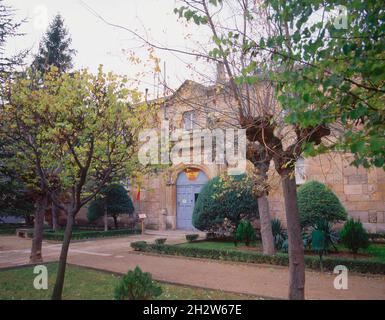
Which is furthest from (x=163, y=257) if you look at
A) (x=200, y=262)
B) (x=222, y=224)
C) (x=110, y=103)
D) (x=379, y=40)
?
(x=379, y=40)

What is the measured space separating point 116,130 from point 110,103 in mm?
541

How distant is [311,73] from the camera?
4043mm

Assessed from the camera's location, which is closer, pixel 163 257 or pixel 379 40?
pixel 379 40

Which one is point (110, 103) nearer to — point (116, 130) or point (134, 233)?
point (116, 130)

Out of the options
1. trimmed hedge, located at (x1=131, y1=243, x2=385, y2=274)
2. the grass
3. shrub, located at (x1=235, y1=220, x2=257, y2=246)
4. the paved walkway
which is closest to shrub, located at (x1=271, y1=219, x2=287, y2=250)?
shrub, located at (x1=235, y1=220, x2=257, y2=246)

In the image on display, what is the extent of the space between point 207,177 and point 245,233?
709 centimetres

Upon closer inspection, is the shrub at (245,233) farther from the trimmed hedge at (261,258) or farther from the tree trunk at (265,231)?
the trimmed hedge at (261,258)

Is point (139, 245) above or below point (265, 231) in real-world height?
below

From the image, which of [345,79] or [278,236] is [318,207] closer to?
[278,236]

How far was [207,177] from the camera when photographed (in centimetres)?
2000

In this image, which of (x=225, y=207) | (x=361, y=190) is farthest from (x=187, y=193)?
(x=361, y=190)

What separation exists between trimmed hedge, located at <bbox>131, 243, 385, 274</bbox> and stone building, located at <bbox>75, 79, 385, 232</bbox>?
188cm

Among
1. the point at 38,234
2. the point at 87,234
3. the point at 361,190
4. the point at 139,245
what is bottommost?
the point at 87,234

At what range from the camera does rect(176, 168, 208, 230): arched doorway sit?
2055 cm
